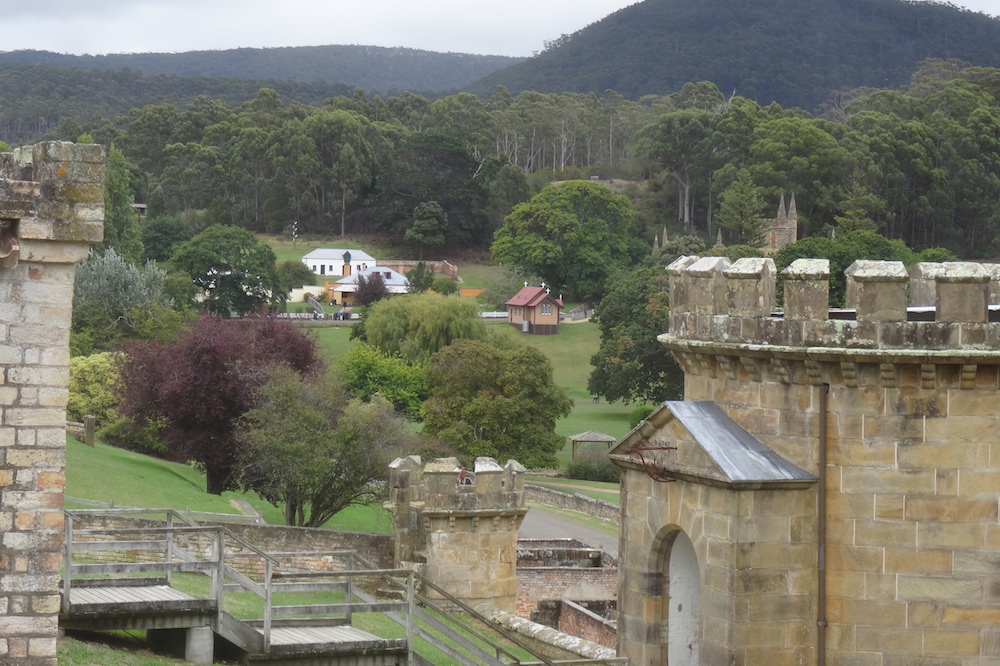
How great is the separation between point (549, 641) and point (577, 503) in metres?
21.8

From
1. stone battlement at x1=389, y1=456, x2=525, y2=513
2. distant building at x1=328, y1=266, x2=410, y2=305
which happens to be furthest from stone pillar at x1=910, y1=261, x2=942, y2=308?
distant building at x1=328, y1=266, x2=410, y2=305

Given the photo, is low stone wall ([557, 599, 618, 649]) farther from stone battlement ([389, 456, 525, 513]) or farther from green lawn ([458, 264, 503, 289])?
green lawn ([458, 264, 503, 289])

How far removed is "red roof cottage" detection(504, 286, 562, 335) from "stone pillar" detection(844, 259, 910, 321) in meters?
74.4

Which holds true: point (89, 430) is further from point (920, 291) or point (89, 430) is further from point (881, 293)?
point (881, 293)

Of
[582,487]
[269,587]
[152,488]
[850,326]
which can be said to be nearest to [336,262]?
[582,487]

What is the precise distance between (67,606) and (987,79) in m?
137

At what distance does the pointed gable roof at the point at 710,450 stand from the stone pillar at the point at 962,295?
1.86 metres

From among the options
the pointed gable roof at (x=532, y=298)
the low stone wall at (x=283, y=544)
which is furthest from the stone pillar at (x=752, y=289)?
the pointed gable roof at (x=532, y=298)

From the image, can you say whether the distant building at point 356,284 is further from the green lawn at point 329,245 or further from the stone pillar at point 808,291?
the stone pillar at point 808,291

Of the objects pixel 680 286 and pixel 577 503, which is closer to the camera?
pixel 680 286

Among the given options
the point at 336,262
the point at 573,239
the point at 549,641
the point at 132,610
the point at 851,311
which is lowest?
the point at 549,641

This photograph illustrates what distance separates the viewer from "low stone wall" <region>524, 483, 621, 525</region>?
38750 mm

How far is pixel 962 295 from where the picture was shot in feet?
40.8

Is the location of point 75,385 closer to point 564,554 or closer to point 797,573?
point 564,554
